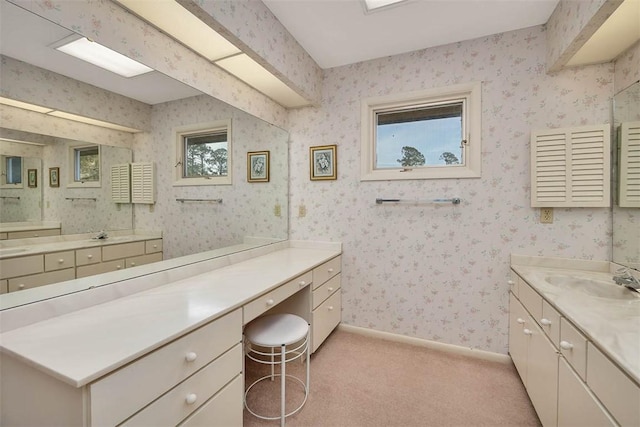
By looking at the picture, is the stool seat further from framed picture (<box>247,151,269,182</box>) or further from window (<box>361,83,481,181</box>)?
window (<box>361,83,481,181</box>)

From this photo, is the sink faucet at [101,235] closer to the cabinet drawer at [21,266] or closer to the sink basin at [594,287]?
the cabinet drawer at [21,266]

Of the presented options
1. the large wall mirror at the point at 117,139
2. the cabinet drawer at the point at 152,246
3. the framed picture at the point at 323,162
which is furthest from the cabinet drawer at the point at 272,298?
the framed picture at the point at 323,162

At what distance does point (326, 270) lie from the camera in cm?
225

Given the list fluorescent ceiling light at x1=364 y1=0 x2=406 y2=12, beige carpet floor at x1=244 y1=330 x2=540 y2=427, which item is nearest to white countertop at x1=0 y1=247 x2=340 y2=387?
beige carpet floor at x1=244 y1=330 x2=540 y2=427

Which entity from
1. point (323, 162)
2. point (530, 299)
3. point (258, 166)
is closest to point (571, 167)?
point (530, 299)

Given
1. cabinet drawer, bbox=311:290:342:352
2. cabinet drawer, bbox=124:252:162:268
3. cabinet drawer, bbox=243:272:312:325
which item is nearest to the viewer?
cabinet drawer, bbox=243:272:312:325

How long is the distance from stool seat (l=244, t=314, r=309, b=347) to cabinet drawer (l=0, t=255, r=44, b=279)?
100 centimetres

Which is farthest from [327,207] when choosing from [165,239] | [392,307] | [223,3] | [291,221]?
[223,3]

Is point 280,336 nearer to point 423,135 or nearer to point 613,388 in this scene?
point 613,388

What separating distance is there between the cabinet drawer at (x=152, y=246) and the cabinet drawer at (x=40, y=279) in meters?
0.36

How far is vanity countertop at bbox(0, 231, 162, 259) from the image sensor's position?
3.43 ft

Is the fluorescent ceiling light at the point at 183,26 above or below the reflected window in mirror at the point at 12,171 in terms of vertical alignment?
above

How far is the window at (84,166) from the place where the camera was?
1.28 meters

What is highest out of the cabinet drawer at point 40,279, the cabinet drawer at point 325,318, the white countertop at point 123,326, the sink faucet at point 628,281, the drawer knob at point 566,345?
the cabinet drawer at point 40,279
